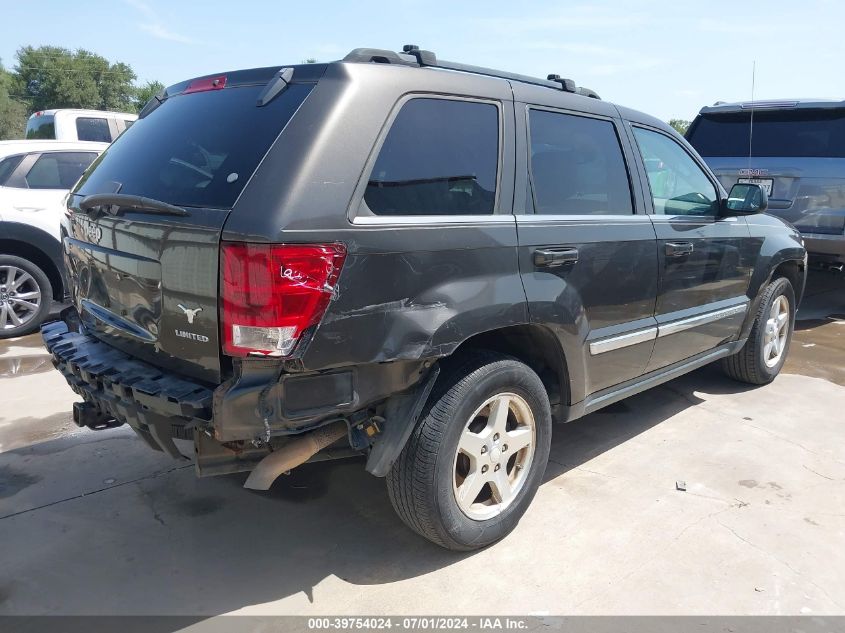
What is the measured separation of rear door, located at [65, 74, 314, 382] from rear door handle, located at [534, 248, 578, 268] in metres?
1.17

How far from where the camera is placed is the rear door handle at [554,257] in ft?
9.39

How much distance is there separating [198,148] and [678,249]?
2.57 meters

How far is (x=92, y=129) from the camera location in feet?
33.5

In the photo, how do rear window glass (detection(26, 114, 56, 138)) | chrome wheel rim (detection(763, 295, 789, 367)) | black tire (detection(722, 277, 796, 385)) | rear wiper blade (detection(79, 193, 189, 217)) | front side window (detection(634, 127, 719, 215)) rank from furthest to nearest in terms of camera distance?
rear window glass (detection(26, 114, 56, 138)) → chrome wheel rim (detection(763, 295, 789, 367)) → black tire (detection(722, 277, 796, 385)) → front side window (detection(634, 127, 719, 215)) → rear wiper blade (detection(79, 193, 189, 217))

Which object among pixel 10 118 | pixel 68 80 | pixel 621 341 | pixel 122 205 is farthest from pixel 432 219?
pixel 68 80

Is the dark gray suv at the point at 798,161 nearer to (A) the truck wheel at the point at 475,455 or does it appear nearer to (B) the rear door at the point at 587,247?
(B) the rear door at the point at 587,247

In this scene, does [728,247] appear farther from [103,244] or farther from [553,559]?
[103,244]

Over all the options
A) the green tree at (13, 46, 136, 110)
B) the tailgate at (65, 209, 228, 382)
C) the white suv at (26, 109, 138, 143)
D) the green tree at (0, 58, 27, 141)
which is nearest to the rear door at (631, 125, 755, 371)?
the tailgate at (65, 209, 228, 382)

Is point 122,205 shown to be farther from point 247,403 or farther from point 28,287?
point 28,287

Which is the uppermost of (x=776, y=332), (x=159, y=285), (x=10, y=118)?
(x=10, y=118)

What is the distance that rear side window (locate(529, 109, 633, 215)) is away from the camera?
306 centimetres

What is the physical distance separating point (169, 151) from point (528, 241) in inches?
60.5

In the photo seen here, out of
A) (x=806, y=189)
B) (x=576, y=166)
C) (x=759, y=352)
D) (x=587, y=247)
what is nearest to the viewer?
(x=587, y=247)

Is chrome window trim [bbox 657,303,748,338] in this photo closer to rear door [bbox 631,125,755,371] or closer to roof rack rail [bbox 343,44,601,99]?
rear door [bbox 631,125,755,371]
